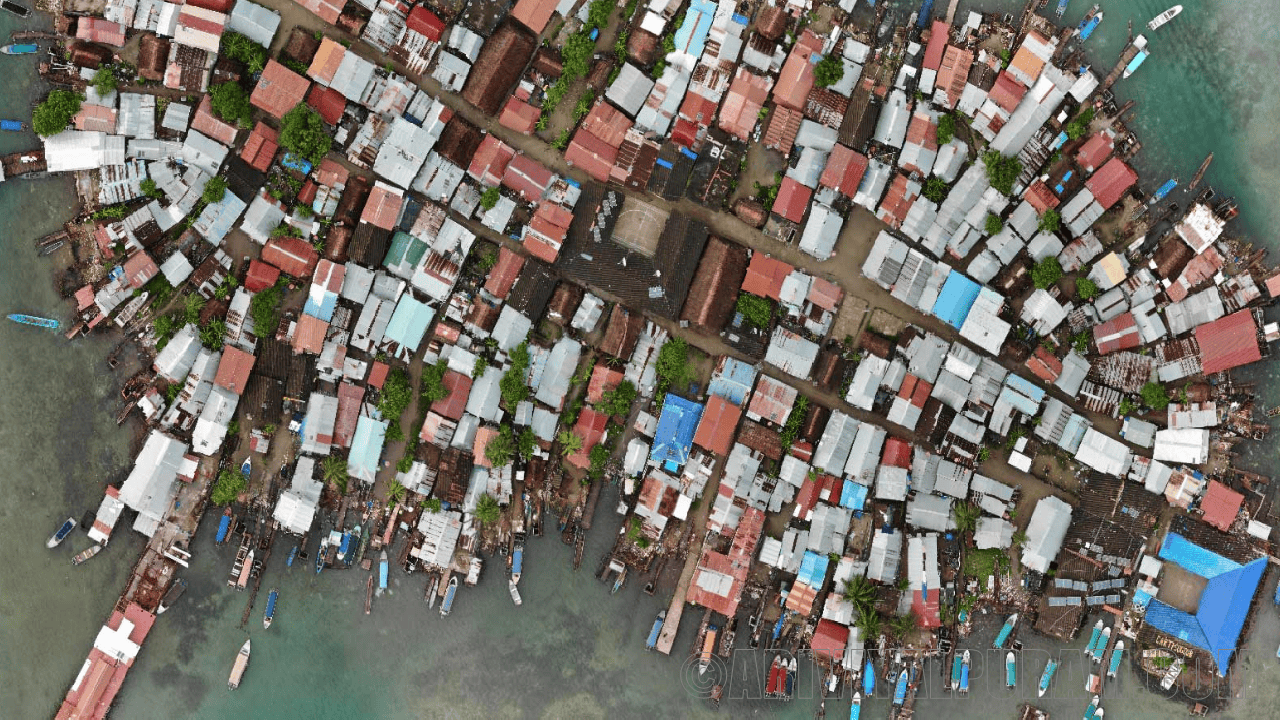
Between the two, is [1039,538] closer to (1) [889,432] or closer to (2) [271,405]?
(1) [889,432]

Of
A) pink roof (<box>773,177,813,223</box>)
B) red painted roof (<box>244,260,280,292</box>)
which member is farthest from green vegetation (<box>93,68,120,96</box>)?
pink roof (<box>773,177,813,223</box>)

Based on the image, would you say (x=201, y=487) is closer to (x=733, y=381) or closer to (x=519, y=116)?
(x=519, y=116)

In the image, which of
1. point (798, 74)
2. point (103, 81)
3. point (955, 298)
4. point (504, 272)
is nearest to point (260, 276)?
point (103, 81)

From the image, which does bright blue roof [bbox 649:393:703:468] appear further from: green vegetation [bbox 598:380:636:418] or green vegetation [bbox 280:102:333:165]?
green vegetation [bbox 280:102:333:165]

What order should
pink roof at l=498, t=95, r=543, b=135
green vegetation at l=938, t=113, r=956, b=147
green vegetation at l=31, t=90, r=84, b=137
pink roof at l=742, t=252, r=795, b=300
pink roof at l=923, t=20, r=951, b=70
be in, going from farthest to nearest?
pink roof at l=498, t=95, r=543, b=135 < pink roof at l=742, t=252, r=795, b=300 < pink roof at l=923, t=20, r=951, b=70 < green vegetation at l=938, t=113, r=956, b=147 < green vegetation at l=31, t=90, r=84, b=137

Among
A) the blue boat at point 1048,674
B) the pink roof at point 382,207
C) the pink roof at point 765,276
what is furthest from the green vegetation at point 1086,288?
the pink roof at point 382,207

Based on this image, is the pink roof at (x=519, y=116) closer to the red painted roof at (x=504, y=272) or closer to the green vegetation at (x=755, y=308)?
the red painted roof at (x=504, y=272)
